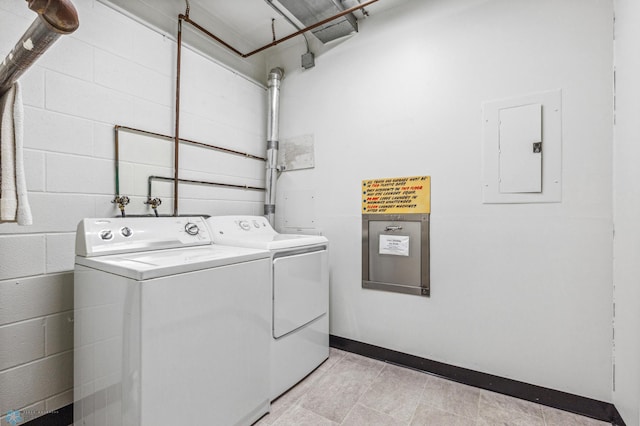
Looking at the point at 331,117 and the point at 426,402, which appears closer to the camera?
the point at 426,402

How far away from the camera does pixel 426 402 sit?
1.70 m

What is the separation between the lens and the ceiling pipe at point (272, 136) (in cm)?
268

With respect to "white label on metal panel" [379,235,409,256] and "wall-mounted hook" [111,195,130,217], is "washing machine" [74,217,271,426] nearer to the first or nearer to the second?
"wall-mounted hook" [111,195,130,217]

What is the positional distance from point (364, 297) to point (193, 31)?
7.96 feet

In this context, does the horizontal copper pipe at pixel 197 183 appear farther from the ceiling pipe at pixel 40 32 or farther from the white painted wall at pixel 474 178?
the ceiling pipe at pixel 40 32

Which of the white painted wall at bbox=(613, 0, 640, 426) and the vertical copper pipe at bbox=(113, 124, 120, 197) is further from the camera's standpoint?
the vertical copper pipe at bbox=(113, 124, 120, 197)

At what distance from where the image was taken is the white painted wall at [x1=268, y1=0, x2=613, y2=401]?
1.59 m

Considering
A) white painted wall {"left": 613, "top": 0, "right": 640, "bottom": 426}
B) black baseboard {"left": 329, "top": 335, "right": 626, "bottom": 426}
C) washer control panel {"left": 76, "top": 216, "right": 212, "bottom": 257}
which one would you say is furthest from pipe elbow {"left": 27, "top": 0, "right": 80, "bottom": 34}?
black baseboard {"left": 329, "top": 335, "right": 626, "bottom": 426}

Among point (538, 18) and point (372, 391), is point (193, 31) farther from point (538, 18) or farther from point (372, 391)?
point (372, 391)

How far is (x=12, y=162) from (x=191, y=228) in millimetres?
1032

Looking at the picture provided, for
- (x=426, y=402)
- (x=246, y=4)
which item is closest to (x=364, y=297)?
(x=426, y=402)

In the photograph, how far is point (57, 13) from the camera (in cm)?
66

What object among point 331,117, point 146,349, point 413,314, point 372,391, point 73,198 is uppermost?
point 331,117

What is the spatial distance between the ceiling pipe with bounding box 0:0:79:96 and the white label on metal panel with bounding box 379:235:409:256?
6.41 ft
